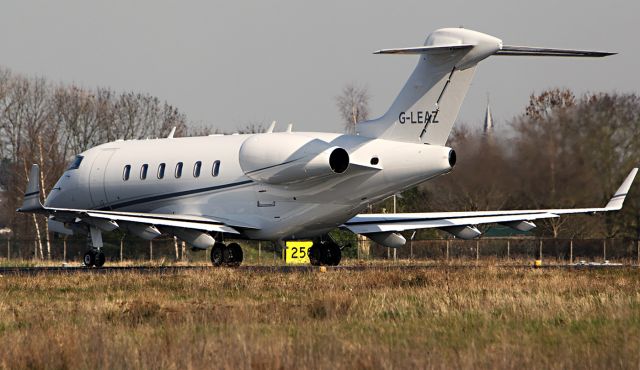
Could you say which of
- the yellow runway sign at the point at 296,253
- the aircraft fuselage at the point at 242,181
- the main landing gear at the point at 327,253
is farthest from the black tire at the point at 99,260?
the yellow runway sign at the point at 296,253

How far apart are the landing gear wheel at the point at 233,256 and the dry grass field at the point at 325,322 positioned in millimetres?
7253

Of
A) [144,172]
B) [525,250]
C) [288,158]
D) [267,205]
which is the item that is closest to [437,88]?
[288,158]

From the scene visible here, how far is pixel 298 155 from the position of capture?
1220 inches

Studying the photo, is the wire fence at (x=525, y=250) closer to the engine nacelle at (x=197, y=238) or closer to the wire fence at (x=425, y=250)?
the wire fence at (x=425, y=250)

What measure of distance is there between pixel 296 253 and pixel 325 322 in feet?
86.8

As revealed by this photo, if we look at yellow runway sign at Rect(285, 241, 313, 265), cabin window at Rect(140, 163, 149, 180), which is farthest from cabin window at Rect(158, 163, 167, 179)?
yellow runway sign at Rect(285, 241, 313, 265)

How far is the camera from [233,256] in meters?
34.0

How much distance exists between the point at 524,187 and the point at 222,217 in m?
8.97

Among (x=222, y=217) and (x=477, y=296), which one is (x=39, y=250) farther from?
(x=477, y=296)

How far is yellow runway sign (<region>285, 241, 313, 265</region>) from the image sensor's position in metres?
42.0

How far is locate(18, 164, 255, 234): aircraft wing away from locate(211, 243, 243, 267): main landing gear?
62cm

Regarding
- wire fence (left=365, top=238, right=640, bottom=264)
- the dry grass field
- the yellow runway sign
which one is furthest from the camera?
wire fence (left=365, top=238, right=640, bottom=264)

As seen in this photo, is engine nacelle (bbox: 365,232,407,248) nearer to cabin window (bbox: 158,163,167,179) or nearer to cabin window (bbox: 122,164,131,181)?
cabin window (bbox: 158,163,167,179)

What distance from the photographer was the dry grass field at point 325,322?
39.5 ft
